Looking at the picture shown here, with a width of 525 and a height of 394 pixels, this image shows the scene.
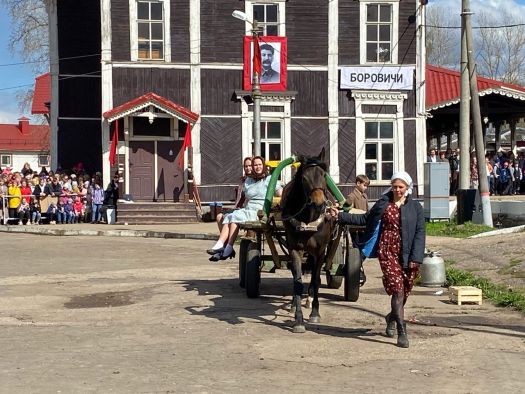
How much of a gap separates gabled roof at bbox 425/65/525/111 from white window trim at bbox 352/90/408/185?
360 cm

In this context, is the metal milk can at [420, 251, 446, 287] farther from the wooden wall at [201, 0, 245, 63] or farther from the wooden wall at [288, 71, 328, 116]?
the wooden wall at [201, 0, 245, 63]

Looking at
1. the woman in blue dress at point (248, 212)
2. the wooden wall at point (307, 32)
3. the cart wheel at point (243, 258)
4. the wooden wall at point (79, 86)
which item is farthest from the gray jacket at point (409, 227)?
the wooden wall at point (79, 86)

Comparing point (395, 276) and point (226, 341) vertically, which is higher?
point (395, 276)

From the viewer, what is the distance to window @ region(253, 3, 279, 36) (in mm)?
30109

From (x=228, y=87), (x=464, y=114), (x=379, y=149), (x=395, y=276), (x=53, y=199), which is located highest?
(x=228, y=87)

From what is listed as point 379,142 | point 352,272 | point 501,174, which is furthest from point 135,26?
point 352,272

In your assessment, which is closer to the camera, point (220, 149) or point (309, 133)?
point (220, 149)

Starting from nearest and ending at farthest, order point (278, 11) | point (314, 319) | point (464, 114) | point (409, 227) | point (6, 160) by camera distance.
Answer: point (409, 227) → point (314, 319) → point (464, 114) → point (278, 11) → point (6, 160)

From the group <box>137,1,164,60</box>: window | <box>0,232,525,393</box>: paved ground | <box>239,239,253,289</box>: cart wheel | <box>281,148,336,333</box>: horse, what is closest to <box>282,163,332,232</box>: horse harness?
<box>281,148,336,333</box>: horse

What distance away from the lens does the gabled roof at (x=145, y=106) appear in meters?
28.2

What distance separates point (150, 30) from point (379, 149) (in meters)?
9.66

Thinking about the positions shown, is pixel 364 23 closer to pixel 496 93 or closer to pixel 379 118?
pixel 379 118

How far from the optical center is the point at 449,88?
37000mm

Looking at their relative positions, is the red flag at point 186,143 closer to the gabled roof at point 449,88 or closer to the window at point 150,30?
the window at point 150,30
